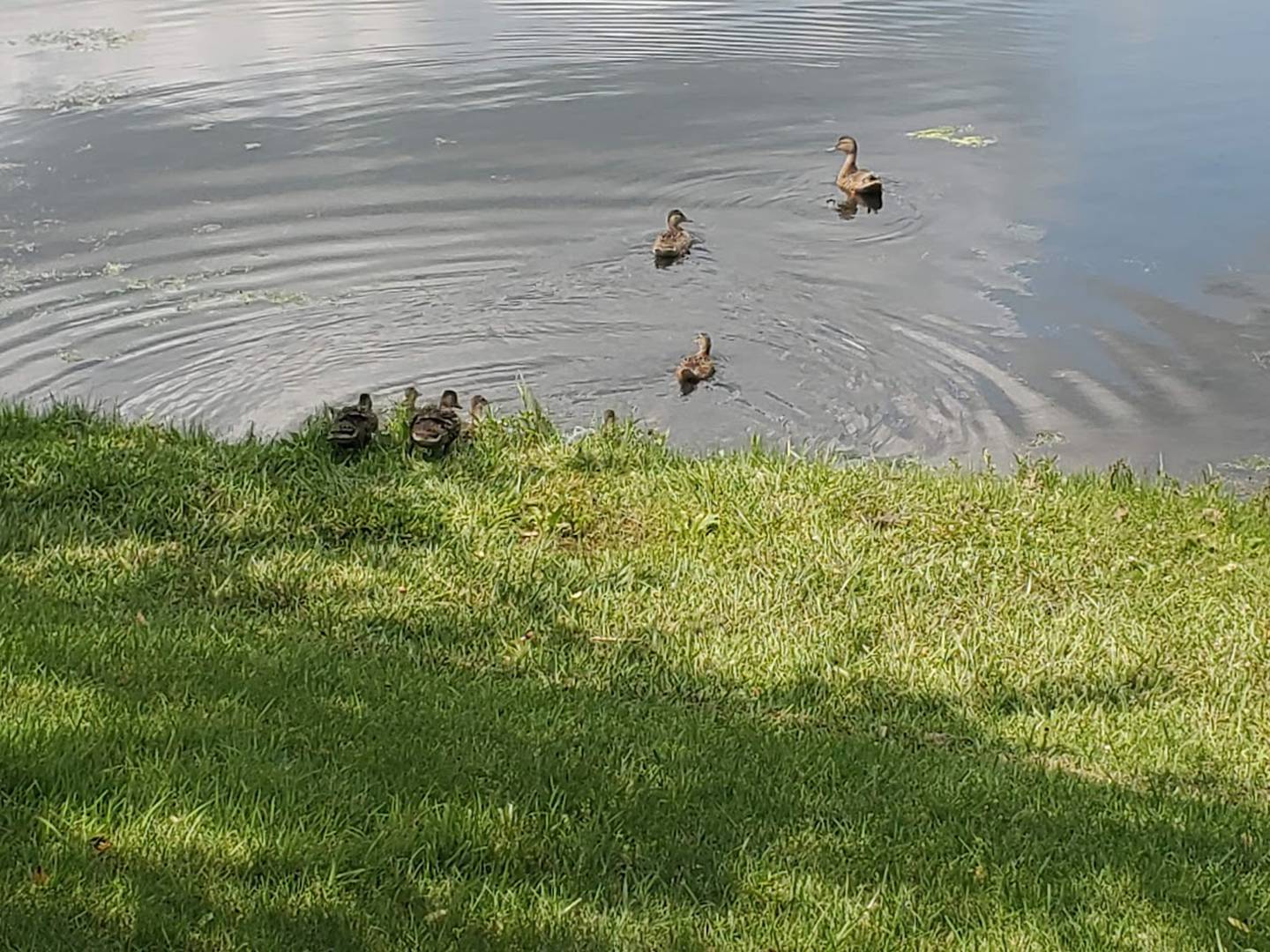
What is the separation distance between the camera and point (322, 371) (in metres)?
10.8

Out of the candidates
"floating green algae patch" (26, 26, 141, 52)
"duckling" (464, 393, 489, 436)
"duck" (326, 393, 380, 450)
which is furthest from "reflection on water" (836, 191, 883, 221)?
"floating green algae patch" (26, 26, 141, 52)

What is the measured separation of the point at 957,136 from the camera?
16719mm

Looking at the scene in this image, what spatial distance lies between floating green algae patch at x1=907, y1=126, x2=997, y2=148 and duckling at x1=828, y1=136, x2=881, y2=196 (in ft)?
6.11

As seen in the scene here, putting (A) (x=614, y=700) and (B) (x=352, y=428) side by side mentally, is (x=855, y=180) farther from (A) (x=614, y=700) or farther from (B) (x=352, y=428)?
(A) (x=614, y=700)

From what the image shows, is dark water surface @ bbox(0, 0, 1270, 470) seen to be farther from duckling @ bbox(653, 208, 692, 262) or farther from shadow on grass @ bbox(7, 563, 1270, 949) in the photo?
shadow on grass @ bbox(7, 563, 1270, 949)

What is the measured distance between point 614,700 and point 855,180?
964cm

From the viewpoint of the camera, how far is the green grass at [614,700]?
164 inches

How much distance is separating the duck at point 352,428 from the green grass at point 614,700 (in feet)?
0.56

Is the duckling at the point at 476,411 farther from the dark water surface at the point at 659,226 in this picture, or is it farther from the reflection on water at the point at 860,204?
the reflection on water at the point at 860,204

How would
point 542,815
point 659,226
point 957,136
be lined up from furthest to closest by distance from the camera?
point 957,136
point 659,226
point 542,815

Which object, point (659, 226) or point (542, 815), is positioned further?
point (659, 226)

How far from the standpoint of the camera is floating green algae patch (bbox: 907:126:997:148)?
1641 cm

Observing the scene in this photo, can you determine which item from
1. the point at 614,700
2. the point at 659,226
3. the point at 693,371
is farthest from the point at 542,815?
the point at 659,226

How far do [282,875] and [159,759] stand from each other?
746 millimetres
